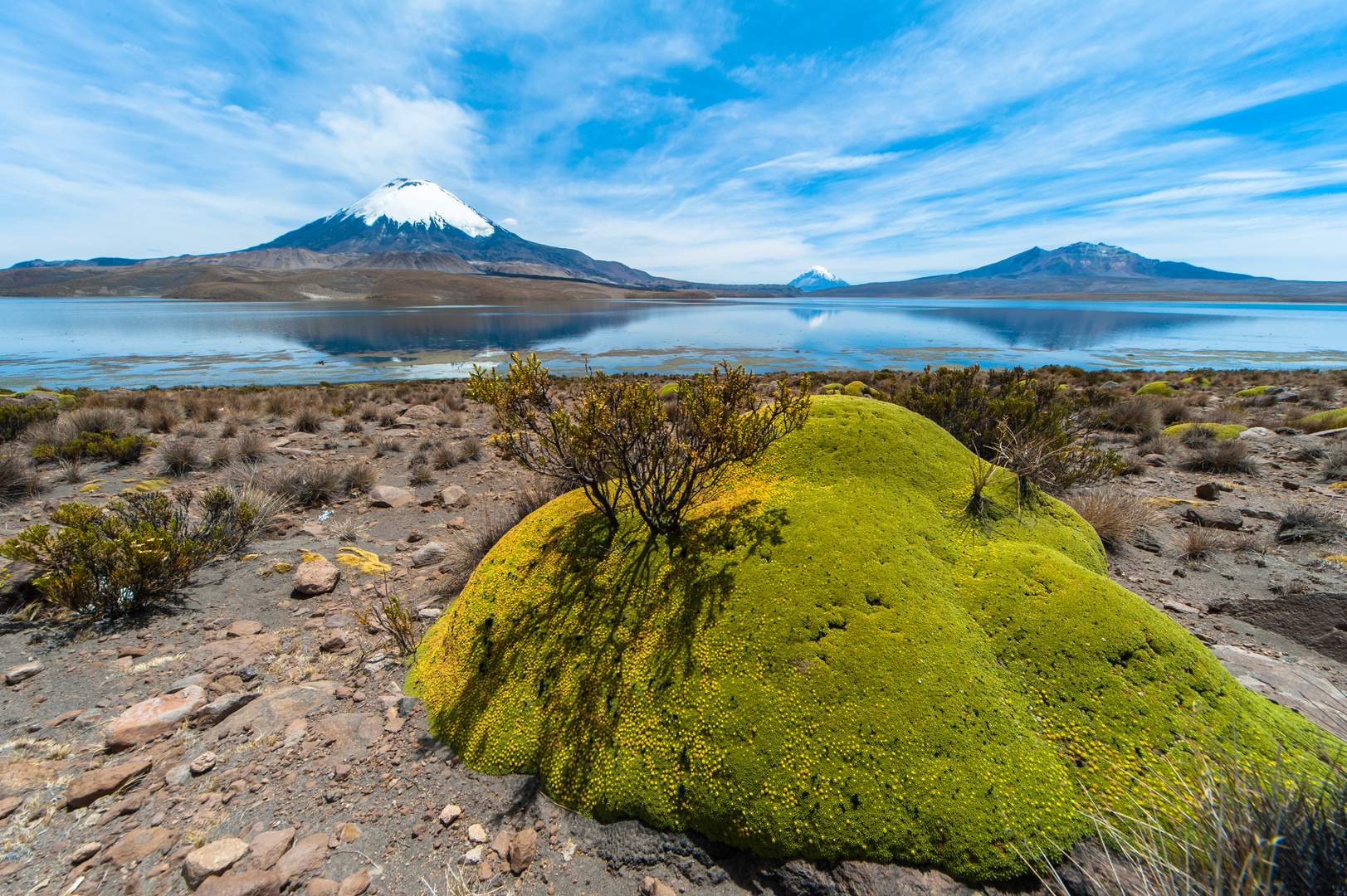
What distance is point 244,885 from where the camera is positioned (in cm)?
235

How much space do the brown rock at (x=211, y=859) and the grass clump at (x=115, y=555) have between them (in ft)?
10.2

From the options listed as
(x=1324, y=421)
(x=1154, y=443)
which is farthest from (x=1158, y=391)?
(x=1154, y=443)

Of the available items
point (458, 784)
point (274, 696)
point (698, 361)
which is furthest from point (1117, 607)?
point (698, 361)

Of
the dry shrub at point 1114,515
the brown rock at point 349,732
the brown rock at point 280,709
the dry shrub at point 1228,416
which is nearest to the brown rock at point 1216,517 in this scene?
the dry shrub at point 1114,515

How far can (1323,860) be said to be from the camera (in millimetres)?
1817

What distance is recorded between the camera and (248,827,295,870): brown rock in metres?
2.49

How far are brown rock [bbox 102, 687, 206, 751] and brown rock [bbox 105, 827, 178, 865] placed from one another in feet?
2.65

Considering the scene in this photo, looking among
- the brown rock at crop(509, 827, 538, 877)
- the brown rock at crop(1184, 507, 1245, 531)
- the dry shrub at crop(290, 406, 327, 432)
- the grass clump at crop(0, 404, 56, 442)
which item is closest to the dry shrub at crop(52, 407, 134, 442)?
the grass clump at crop(0, 404, 56, 442)

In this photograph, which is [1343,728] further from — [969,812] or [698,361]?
[698,361]

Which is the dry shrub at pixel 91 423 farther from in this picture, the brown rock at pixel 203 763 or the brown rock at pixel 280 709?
the brown rock at pixel 203 763

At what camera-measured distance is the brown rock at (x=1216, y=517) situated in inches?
236

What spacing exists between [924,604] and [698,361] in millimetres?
37061

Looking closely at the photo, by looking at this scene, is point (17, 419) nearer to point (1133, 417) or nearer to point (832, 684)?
point (832, 684)

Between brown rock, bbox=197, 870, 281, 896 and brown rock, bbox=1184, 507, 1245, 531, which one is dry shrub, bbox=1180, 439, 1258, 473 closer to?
brown rock, bbox=1184, 507, 1245, 531
